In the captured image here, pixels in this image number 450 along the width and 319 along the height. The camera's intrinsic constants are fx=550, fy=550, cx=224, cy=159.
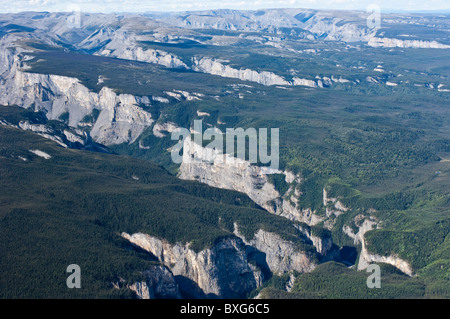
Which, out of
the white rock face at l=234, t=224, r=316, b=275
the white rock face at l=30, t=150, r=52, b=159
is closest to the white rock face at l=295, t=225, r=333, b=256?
the white rock face at l=234, t=224, r=316, b=275

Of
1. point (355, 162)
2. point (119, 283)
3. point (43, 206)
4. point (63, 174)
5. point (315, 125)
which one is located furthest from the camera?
point (315, 125)

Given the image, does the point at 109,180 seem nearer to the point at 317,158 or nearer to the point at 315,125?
the point at 317,158

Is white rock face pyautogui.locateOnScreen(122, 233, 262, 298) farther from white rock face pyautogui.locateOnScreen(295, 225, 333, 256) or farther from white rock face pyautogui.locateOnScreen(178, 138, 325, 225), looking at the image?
white rock face pyautogui.locateOnScreen(178, 138, 325, 225)

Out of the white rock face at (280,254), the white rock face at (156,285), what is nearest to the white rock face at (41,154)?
the white rock face at (280,254)

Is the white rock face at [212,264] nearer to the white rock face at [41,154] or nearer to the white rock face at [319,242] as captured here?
the white rock face at [319,242]

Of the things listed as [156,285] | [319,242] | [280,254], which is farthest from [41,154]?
[319,242]

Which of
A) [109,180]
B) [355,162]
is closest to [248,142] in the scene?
[355,162]

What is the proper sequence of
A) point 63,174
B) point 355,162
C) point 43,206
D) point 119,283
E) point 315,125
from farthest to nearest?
1. point 315,125
2. point 355,162
3. point 63,174
4. point 43,206
5. point 119,283

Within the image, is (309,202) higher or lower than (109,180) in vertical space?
lower

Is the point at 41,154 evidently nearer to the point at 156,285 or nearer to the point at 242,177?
the point at 242,177
